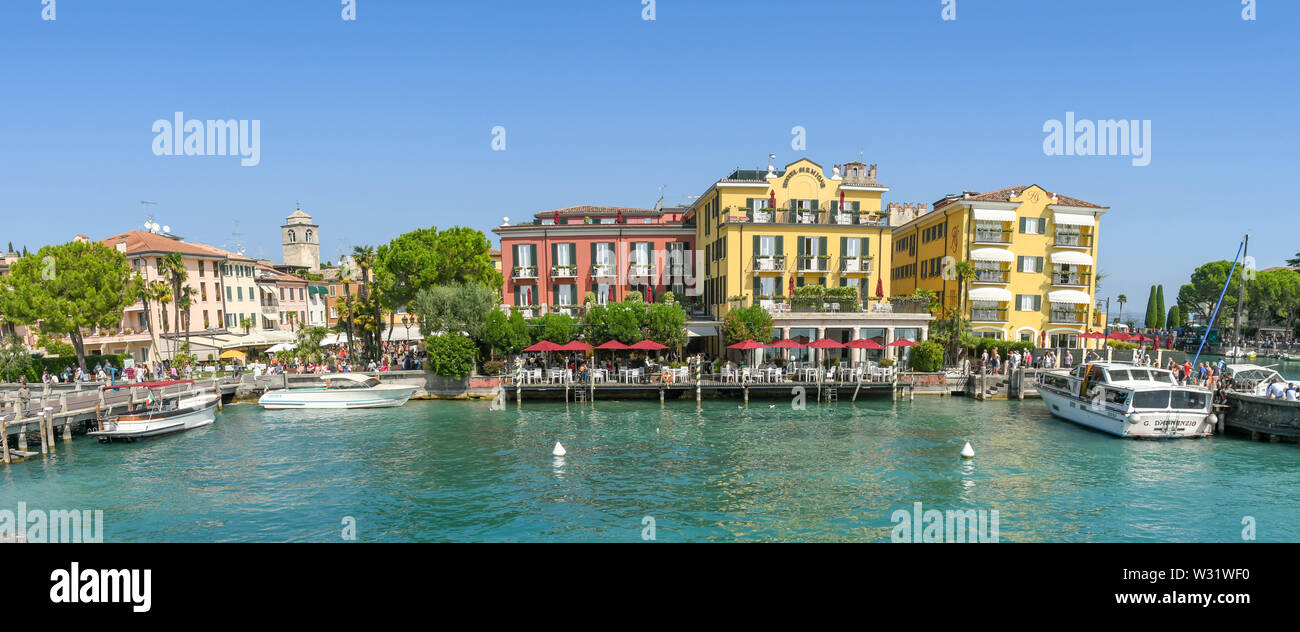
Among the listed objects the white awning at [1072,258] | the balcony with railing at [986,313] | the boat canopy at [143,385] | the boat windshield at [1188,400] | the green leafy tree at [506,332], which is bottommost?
the boat windshield at [1188,400]

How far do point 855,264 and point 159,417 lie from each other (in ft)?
139

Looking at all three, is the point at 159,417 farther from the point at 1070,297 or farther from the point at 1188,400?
the point at 1070,297

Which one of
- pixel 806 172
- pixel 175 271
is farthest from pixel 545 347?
pixel 175 271

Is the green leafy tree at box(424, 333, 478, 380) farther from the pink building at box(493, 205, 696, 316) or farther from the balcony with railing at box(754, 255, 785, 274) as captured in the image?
the balcony with railing at box(754, 255, 785, 274)

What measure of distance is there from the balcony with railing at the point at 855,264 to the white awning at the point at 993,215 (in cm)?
885

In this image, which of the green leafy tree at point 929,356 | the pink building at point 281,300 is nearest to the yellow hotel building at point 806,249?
the green leafy tree at point 929,356

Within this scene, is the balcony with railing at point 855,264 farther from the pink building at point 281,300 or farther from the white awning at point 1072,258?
the pink building at point 281,300

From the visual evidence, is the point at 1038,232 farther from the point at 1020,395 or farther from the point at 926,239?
the point at 1020,395

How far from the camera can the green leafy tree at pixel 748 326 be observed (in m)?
42.0

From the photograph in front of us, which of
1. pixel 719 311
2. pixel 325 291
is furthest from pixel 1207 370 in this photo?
pixel 325 291

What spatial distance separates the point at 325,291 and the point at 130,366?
3489cm

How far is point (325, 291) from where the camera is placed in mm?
79625

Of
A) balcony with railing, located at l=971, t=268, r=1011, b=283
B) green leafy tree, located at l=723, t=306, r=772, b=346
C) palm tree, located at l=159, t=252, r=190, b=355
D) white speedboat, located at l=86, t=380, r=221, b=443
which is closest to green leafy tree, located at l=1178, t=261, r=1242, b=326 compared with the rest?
balcony with railing, located at l=971, t=268, r=1011, b=283

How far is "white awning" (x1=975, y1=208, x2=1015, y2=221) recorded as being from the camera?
47.8 meters
